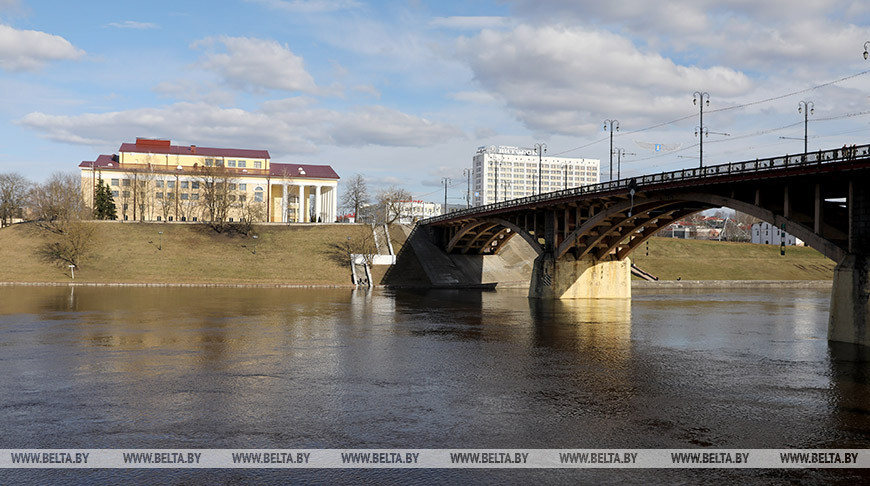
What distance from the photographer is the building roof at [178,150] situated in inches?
5499

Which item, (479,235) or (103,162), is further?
(103,162)

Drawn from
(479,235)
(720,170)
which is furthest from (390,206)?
(720,170)

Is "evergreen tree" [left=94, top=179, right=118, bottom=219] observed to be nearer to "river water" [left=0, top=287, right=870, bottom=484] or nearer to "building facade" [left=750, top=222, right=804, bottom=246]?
"river water" [left=0, top=287, right=870, bottom=484]

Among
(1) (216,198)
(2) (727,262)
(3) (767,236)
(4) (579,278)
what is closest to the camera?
(4) (579,278)

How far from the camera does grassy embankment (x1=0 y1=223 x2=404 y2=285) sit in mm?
84312

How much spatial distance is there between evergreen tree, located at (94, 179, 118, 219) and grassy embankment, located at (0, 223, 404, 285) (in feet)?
49.8

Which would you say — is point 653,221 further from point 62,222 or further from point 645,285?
point 62,222

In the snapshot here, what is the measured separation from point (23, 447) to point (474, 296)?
59998 millimetres

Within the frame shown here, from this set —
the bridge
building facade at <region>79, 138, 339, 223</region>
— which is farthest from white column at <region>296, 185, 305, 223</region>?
the bridge

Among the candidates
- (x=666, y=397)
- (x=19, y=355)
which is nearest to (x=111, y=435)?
(x=19, y=355)

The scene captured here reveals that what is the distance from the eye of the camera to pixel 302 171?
145250 mm

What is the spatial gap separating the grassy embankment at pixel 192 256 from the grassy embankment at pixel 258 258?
0.42 feet

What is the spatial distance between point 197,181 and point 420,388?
115342 mm

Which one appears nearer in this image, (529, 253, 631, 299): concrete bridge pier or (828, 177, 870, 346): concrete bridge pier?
(828, 177, 870, 346): concrete bridge pier
